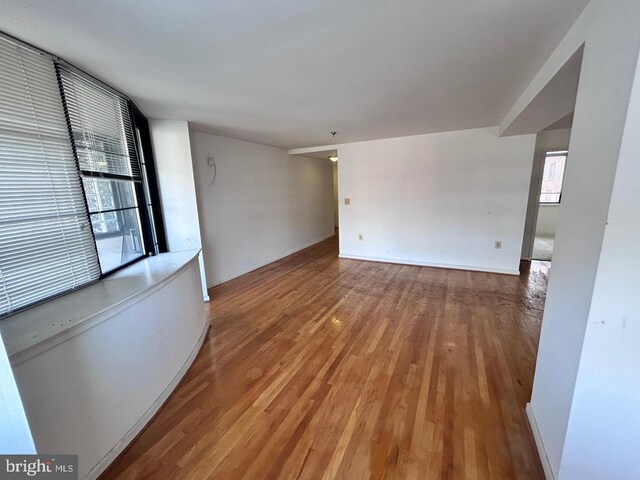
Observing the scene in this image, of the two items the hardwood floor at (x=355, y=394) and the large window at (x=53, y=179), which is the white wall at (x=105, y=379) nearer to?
the hardwood floor at (x=355, y=394)

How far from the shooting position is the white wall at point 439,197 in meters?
3.86

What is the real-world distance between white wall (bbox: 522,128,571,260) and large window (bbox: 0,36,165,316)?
5.64m

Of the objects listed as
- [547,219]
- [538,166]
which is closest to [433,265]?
[538,166]

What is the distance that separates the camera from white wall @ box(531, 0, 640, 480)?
0.88 m

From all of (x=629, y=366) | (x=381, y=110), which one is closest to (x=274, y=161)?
(x=381, y=110)

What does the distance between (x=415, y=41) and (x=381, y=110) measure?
1350 mm

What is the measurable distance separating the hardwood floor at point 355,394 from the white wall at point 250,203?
112 cm

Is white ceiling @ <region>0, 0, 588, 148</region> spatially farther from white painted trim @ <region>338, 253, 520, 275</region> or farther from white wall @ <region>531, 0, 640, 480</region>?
white painted trim @ <region>338, 253, 520, 275</region>

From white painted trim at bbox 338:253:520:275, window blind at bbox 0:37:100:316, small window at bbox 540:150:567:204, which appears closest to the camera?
window blind at bbox 0:37:100:316

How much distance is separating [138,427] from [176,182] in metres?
2.52

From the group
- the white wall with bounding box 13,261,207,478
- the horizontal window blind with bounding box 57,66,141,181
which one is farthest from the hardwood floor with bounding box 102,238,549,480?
the horizontal window blind with bounding box 57,66,141,181

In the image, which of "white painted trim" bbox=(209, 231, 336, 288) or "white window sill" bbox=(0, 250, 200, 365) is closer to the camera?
"white window sill" bbox=(0, 250, 200, 365)

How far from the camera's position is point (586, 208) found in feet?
3.44

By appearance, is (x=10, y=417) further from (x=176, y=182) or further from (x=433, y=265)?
(x=433, y=265)
